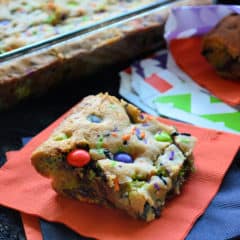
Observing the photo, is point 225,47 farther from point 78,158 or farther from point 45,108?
point 78,158

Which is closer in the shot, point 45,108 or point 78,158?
point 78,158

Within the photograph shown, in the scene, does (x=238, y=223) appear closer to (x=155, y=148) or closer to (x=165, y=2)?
(x=155, y=148)

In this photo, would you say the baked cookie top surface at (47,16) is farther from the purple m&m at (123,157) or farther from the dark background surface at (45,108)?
the purple m&m at (123,157)

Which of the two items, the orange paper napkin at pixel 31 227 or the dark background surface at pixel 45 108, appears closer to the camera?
the orange paper napkin at pixel 31 227

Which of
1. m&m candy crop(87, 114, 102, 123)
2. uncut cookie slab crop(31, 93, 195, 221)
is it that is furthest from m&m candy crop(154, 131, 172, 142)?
m&m candy crop(87, 114, 102, 123)

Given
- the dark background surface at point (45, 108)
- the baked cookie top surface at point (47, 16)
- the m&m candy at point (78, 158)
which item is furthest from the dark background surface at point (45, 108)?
the m&m candy at point (78, 158)

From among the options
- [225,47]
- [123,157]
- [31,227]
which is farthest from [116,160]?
[225,47]

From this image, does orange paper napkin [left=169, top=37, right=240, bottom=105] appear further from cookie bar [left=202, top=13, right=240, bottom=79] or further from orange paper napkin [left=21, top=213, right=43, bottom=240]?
orange paper napkin [left=21, top=213, right=43, bottom=240]
